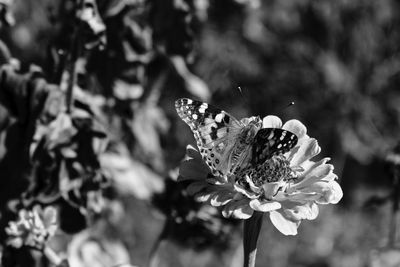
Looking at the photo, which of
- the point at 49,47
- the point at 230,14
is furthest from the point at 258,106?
the point at 49,47

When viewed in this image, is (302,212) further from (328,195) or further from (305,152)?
(305,152)

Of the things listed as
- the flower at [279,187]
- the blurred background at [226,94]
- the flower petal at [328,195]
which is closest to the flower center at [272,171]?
the flower at [279,187]

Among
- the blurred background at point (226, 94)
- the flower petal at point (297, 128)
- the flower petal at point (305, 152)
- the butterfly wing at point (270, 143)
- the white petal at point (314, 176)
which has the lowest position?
the white petal at point (314, 176)

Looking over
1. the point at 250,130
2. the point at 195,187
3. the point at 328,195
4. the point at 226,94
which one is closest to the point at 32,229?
the point at 195,187

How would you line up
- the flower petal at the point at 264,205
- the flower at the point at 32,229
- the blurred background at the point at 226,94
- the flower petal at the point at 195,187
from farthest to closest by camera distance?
the blurred background at the point at 226,94
the flower at the point at 32,229
the flower petal at the point at 195,187
the flower petal at the point at 264,205

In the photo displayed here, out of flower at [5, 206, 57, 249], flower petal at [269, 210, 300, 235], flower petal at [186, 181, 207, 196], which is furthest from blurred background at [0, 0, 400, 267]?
flower petal at [269, 210, 300, 235]

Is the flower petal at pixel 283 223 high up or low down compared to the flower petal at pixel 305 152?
down

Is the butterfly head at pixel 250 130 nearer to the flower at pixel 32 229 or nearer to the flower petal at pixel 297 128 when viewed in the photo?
the flower petal at pixel 297 128
